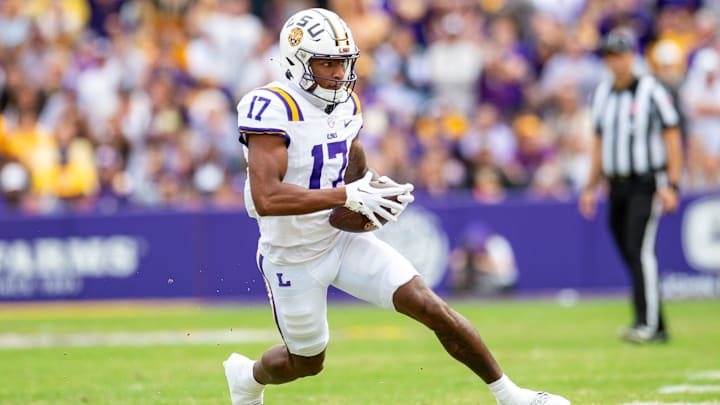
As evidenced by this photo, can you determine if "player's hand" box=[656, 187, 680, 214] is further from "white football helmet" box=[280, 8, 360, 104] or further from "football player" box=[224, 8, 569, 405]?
"white football helmet" box=[280, 8, 360, 104]

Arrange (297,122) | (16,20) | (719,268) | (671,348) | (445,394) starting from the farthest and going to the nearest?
(16,20)
(719,268)
(671,348)
(445,394)
(297,122)

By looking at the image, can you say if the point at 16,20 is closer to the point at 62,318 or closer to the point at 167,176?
the point at 167,176

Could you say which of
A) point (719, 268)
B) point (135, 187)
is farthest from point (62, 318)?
point (719, 268)

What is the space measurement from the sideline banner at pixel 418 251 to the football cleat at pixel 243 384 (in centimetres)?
605

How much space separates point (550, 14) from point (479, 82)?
4.22 ft

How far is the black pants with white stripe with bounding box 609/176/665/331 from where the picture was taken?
27.4ft

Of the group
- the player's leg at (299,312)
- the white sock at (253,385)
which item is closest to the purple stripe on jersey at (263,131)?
Answer: the player's leg at (299,312)

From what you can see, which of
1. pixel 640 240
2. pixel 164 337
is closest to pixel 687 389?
pixel 640 240

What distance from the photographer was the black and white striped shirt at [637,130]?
8586mm

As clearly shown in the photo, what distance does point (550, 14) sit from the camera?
14156 mm

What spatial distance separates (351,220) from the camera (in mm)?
5086

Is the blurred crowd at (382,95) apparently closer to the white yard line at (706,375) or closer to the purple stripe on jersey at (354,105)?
the white yard line at (706,375)

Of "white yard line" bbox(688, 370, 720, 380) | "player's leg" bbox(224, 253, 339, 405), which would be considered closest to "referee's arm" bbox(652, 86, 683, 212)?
"white yard line" bbox(688, 370, 720, 380)

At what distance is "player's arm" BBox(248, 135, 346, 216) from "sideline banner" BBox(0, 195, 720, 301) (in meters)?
6.81
